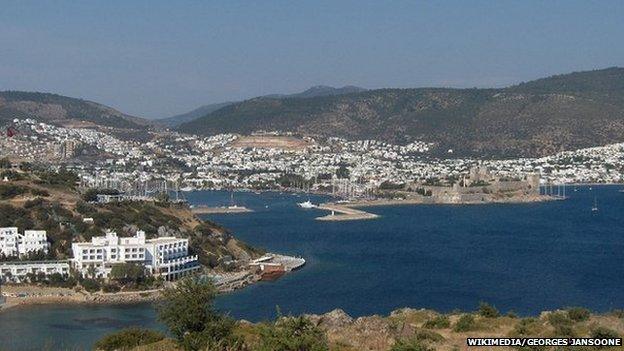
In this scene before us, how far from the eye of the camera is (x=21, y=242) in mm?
23844

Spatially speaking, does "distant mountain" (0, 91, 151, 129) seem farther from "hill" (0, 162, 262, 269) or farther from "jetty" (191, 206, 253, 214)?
"hill" (0, 162, 262, 269)

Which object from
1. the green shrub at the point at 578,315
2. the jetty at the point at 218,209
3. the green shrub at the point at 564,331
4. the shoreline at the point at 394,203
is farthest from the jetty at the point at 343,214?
the green shrub at the point at 564,331

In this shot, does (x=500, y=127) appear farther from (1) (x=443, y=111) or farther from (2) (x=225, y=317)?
(2) (x=225, y=317)

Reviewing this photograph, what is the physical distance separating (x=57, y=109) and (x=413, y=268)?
8165 centimetres

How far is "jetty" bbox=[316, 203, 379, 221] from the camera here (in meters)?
43.3

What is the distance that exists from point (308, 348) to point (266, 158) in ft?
244

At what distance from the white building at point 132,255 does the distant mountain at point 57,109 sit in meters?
68.1

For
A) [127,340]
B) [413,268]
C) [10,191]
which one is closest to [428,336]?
[127,340]

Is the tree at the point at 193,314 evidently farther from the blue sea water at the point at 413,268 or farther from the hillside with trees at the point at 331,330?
the blue sea water at the point at 413,268

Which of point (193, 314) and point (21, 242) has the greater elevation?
point (193, 314)

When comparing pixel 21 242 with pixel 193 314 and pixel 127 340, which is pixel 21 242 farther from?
pixel 193 314

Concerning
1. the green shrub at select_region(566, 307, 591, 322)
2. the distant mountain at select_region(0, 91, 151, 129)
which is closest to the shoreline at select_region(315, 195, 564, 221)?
the green shrub at select_region(566, 307, 591, 322)

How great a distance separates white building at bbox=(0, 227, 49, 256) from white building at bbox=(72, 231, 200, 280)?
40.0 inches

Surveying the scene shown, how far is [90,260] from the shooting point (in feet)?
75.5
